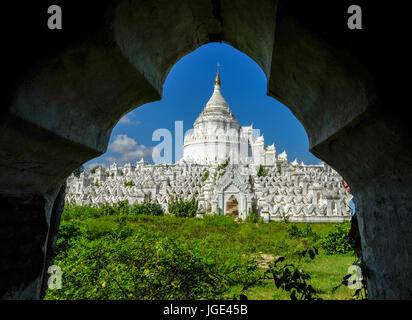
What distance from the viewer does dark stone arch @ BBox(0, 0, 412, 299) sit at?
1307 mm

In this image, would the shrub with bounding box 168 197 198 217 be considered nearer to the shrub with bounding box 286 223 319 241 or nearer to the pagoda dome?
the shrub with bounding box 286 223 319 241

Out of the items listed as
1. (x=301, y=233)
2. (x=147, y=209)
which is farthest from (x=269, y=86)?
(x=147, y=209)

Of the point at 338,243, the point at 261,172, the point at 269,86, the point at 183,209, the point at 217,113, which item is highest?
the point at 217,113

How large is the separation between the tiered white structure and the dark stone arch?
15.2 m

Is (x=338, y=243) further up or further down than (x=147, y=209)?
further down

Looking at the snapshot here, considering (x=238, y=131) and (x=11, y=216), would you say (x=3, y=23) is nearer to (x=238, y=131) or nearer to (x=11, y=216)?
(x=11, y=216)

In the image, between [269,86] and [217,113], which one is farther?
[217,113]

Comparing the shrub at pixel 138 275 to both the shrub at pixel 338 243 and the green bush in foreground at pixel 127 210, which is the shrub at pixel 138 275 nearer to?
the shrub at pixel 338 243

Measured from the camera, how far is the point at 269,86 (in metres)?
2.23

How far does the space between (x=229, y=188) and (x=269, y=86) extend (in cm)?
1662

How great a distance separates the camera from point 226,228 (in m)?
13.1

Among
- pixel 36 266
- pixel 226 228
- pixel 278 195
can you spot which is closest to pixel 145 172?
pixel 278 195

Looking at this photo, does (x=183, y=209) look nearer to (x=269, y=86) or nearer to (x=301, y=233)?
(x=301, y=233)

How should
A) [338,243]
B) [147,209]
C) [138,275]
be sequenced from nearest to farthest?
[138,275], [338,243], [147,209]
